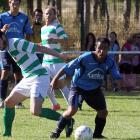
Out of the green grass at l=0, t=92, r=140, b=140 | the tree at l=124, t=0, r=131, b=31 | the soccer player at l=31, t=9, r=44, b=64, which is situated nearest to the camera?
the green grass at l=0, t=92, r=140, b=140

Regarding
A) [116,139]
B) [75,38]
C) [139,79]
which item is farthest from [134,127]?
[75,38]

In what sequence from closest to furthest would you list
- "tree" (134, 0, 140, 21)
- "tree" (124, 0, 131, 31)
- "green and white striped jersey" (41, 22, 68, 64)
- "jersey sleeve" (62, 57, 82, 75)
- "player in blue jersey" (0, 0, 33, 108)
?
"jersey sleeve" (62, 57, 82, 75)
"green and white striped jersey" (41, 22, 68, 64)
"player in blue jersey" (0, 0, 33, 108)
"tree" (134, 0, 140, 21)
"tree" (124, 0, 131, 31)

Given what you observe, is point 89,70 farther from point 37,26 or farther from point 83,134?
point 37,26

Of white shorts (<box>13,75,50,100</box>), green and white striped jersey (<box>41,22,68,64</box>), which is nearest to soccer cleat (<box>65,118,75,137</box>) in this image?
white shorts (<box>13,75,50,100</box>)

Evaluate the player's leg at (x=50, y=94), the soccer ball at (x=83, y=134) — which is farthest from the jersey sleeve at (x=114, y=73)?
the player's leg at (x=50, y=94)

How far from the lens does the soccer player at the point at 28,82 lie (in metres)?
5.58

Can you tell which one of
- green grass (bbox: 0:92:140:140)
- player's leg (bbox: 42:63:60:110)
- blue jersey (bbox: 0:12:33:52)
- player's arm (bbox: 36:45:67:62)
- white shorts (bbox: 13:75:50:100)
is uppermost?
blue jersey (bbox: 0:12:33:52)

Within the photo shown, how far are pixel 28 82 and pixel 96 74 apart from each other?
0.88 meters

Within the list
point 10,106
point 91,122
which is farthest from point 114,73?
point 91,122

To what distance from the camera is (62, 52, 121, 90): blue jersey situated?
555 cm

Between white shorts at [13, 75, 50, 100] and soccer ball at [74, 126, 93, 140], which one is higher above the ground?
white shorts at [13, 75, 50, 100]

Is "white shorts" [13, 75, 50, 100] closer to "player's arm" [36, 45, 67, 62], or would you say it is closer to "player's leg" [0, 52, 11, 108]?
"player's arm" [36, 45, 67, 62]

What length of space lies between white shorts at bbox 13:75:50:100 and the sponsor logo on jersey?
576mm

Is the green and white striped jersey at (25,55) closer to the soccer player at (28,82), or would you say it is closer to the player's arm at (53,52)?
the soccer player at (28,82)
